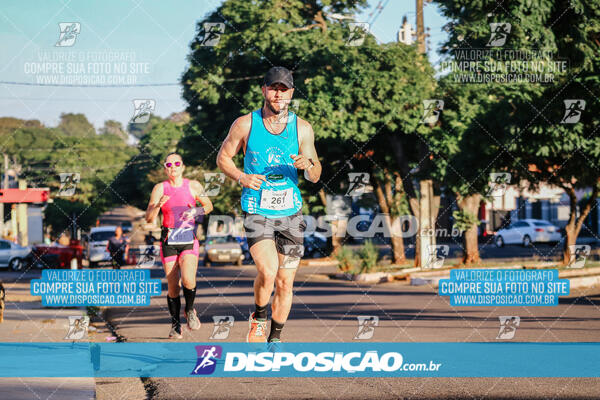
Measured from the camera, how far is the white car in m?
46.5

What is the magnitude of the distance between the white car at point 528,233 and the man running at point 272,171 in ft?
137

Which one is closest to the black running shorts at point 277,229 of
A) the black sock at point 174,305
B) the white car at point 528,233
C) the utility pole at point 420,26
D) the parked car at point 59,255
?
the black sock at point 174,305

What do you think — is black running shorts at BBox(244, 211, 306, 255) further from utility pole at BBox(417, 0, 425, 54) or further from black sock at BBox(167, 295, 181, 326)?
utility pole at BBox(417, 0, 425, 54)

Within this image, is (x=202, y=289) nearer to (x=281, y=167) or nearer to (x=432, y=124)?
(x=432, y=124)

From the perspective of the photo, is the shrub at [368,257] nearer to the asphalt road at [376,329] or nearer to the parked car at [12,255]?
the asphalt road at [376,329]

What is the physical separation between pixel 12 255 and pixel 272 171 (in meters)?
35.6

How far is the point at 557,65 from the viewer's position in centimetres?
2059

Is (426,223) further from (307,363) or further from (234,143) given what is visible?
(307,363)

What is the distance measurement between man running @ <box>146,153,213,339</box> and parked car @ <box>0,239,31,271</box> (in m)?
32.1

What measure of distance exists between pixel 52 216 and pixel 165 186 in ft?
240

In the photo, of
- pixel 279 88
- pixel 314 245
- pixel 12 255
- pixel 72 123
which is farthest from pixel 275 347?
pixel 72 123

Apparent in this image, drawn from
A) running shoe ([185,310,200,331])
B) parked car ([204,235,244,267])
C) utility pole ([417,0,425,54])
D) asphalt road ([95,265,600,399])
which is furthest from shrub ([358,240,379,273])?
running shoe ([185,310,200,331])

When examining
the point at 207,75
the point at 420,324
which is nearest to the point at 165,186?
the point at 420,324

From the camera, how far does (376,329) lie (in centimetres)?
1241
